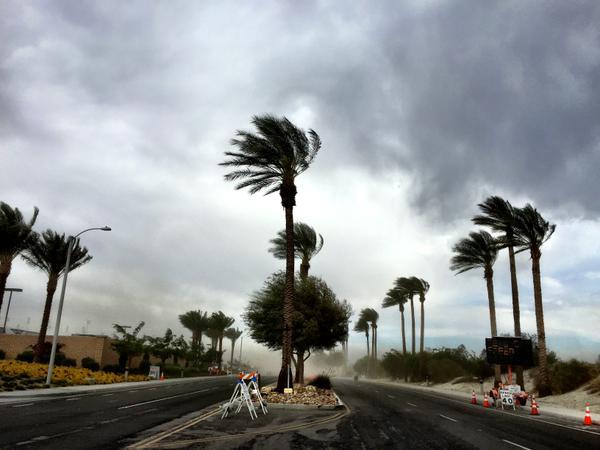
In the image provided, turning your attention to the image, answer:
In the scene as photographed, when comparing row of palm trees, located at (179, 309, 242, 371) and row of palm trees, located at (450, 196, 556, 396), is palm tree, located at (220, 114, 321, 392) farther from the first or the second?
row of palm trees, located at (179, 309, 242, 371)

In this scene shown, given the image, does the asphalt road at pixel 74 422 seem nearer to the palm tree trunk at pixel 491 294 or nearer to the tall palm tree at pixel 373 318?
the palm tree trunk at pixel 491 294

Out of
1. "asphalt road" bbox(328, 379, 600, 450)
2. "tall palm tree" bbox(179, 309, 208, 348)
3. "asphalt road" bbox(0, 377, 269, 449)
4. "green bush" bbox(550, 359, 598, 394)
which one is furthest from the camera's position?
"tall palm tree" bbox(179, 309, 208, 348)

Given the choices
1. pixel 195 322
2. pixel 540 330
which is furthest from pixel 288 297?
pixel 195 322

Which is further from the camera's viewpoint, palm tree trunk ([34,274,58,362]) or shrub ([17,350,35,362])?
shrub ([17,350,35,362])

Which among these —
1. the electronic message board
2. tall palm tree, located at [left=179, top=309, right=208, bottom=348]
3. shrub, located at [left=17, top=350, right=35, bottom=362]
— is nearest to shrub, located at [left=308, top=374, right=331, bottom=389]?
the electronic message board

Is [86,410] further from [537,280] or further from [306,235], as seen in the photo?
[537,280]

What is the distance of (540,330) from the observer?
29188 mm

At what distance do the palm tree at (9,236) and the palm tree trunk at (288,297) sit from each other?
76.6 feet

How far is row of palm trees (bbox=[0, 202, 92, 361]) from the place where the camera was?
111 feet

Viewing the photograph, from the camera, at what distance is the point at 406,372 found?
62969 mm

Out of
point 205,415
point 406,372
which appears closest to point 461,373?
point 406,372

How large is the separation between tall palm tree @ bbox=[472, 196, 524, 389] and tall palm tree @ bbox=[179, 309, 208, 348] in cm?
5316

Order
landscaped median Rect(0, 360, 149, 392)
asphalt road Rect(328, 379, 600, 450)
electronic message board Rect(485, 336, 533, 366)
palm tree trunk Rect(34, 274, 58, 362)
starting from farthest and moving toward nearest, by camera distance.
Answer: palm tree trunk Rect(34, 274, 58, 362), electronic message board Rect(485, 336, 533, 366), landscaped median Rect(0, 360, 149, 392), asphalt road Rect(328, 379, 600, 450)

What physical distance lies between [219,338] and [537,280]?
217ft
